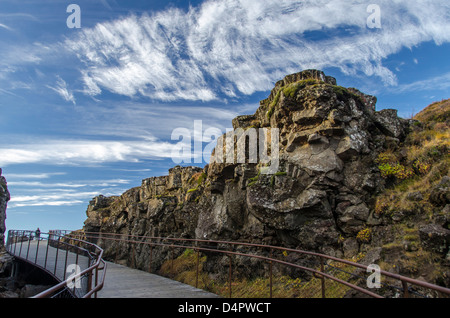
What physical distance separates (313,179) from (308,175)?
268mm

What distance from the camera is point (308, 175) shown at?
11398 mm

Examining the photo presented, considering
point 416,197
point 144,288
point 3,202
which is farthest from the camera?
point 3,202

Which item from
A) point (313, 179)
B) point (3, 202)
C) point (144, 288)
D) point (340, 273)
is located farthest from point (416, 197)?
point (3, 202)

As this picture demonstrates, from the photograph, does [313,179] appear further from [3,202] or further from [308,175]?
[3,202]

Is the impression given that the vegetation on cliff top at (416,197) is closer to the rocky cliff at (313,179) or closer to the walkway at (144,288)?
the rocky cliff at (313,179)

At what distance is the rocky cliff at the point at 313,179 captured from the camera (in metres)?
10.6

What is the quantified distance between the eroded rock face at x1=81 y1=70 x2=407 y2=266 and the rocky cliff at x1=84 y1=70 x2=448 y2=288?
4 centimetres

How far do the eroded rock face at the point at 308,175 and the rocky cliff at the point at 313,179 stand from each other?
0.04 meters

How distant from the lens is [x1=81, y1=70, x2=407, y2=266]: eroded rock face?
10.8 m

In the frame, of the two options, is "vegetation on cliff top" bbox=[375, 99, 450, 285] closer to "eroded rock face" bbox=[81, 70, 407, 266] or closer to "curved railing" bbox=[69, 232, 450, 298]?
"eroded rock face" bbox=[81, 70, 407, 266]

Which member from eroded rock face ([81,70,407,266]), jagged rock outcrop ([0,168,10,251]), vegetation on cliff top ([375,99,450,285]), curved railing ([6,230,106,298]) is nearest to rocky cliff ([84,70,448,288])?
eroded rock face ([81,70,407,266])

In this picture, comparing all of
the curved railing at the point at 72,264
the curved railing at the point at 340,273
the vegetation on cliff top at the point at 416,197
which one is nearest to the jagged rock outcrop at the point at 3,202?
the curved railing at the point at 72,264
